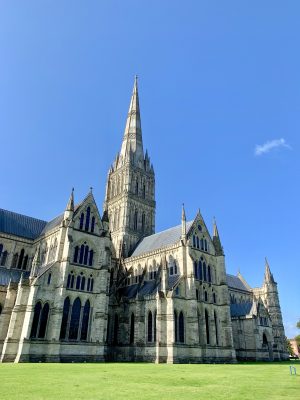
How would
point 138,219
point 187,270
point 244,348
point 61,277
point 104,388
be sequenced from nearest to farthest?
1. point 104,388
2. point 61,277
3. point 187,270
4. point 244,348
5. point 138,219

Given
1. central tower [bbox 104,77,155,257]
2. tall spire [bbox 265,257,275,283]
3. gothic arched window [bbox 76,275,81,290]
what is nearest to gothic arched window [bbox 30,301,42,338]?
gothic arched window [bbox 76,275,81,290]

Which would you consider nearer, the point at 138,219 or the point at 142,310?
the point at 142,310

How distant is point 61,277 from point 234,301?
4727 cm

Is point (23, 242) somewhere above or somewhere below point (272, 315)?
above

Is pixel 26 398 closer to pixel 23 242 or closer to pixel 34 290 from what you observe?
pixel 34 290

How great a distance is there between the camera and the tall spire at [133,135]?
263 ft

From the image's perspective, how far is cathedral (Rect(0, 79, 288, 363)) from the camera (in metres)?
39.1

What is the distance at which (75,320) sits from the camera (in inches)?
1636

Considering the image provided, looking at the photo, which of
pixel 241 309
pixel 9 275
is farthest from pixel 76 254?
pixel 241 309

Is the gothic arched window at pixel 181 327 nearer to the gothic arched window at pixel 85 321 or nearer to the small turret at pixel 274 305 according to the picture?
the gothic arched window at pixel 85 321

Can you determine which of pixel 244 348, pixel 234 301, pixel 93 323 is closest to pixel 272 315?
pixel 234 301

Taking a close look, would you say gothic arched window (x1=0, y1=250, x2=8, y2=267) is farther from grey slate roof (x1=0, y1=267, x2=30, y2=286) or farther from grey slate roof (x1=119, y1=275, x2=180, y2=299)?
grey slate roof (x1=119, y1=275, x2=180, y2=299)

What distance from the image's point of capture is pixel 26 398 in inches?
439

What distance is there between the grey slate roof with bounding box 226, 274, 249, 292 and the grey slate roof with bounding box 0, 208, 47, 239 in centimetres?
4766
